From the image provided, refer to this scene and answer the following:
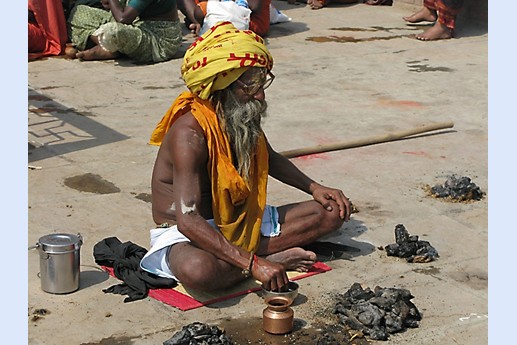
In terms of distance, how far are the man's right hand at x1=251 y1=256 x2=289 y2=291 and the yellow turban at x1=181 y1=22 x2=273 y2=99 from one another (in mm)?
895

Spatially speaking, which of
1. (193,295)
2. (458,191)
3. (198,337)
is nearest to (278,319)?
(198,337)

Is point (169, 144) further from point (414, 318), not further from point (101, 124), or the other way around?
point (101, 124)

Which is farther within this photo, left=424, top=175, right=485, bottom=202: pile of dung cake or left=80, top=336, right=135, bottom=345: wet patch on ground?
left=424, top=175, right=485, bottom=202: pile of dung cake

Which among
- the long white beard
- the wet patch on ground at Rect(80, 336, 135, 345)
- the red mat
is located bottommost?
the wet patch on ground at Rect(80, 336, 135, 345)

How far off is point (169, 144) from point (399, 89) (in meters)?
4.53

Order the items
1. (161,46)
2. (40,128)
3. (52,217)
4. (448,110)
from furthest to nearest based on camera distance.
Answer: (161,46) → (448,110) → (40,128) → (52,217)

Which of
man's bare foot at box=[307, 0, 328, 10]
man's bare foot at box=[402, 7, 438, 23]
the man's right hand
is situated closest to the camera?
the man's right hand

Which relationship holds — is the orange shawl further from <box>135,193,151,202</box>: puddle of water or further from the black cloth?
<box>135,193,151,202</box>: puddle of water

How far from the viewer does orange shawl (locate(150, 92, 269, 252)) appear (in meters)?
4.78

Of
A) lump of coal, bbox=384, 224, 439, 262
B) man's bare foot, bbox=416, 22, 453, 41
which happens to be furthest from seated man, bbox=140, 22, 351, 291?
man's bare foot, bbox=416, 22, 453, 41

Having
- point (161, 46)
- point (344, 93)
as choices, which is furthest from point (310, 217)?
point (161, 46)

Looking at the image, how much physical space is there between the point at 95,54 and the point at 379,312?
20.3 feet

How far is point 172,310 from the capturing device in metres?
4.68

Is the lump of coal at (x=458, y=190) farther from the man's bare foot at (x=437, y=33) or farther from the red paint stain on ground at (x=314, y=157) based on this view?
the man's bare foot at (x=437, y=33)
